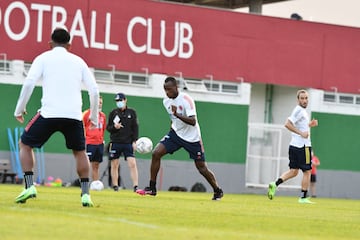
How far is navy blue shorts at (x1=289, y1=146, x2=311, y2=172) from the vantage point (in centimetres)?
2255

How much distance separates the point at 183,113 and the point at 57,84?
A: 6.26 m

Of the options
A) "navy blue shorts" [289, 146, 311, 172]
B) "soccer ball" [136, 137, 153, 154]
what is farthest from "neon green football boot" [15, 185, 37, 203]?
"soccer ball" [136, 137, 153, 154]

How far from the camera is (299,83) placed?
131 feet

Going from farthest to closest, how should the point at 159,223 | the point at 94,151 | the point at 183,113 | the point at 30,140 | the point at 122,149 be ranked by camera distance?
the point at 122,149 → the point at 94,151 → the point at 183,113 → the point at 30,140 → the point at 159,223

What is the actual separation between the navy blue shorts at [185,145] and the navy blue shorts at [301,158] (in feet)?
10.9

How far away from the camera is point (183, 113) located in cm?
1975

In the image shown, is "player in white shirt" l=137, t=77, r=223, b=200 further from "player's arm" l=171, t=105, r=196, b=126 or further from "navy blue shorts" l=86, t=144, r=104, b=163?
"navy blue shorts" l=86, t=144, r=104, b=163

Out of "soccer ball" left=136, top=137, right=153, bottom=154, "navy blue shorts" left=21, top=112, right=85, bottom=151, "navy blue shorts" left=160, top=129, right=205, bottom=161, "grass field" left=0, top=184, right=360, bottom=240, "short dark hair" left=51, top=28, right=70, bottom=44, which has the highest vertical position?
"short dark hair" left=51, top=28, right=70, bottom=44

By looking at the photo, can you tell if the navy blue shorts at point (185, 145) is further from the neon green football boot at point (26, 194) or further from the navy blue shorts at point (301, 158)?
the neon green football boot at point (26, 194)

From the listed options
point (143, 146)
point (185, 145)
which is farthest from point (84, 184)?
point (143, 146)

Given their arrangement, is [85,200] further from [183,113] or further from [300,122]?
[300,122]

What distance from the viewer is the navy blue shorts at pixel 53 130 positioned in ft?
45.3

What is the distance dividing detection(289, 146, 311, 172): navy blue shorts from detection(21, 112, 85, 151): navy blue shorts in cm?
923

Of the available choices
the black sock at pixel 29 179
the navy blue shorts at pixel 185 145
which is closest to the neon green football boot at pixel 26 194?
the black sock at pixel 29 179
